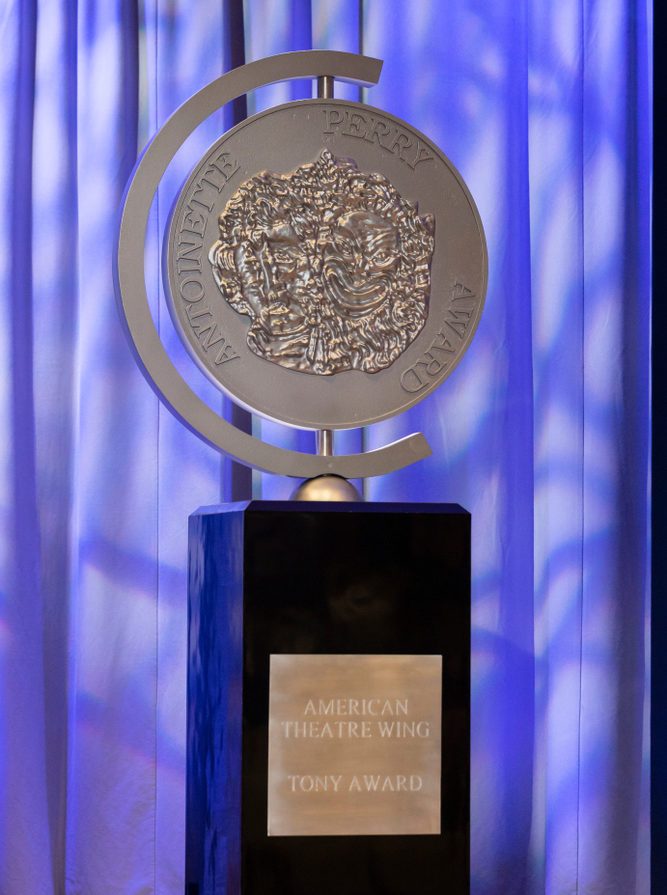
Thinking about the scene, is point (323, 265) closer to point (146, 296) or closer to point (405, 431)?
point (146, 296)

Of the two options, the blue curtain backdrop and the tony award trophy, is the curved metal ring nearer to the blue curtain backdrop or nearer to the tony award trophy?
the tony award trophy

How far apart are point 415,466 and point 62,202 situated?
0.77 metres

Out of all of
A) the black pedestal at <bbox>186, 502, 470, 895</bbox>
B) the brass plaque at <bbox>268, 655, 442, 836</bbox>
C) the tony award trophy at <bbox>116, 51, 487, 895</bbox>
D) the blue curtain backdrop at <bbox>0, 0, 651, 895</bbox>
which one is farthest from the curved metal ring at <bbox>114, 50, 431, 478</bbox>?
the blue curtain backdrop at <bbox>0, 0, 651, 895</bbox>

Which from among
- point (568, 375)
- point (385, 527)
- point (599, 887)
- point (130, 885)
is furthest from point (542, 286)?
point (130, 885)

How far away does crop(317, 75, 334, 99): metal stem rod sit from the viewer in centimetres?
142

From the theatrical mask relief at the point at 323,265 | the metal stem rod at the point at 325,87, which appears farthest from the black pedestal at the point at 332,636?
the metal stem rod at the point at 325,87

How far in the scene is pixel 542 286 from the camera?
2020mm

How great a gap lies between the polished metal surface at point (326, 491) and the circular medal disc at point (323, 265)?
0.25 ft

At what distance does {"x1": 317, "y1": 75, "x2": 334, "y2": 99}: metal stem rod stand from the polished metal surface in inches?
19.6

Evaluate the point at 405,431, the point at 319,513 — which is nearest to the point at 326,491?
the point at 319,513

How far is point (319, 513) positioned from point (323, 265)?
0.33 metres

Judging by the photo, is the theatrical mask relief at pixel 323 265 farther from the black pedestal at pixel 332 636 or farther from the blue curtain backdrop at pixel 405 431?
the blue curtain backdrop at pixel 405 431

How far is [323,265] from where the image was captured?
138cm

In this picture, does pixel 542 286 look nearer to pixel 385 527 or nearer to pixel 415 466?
pixel 415 466
